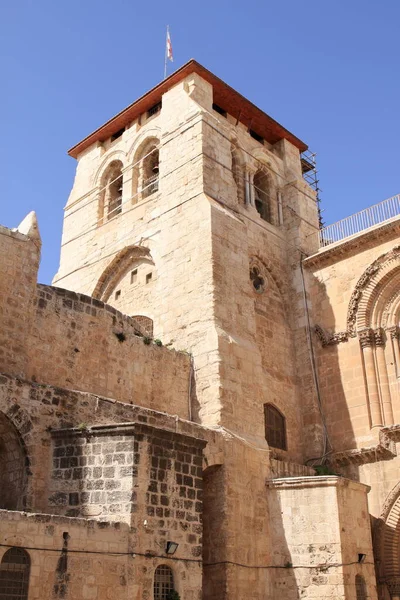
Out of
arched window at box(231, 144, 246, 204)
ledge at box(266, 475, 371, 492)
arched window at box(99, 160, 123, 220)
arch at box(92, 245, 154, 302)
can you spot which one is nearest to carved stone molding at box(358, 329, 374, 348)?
ledge at box(266, 475, 371, 492)

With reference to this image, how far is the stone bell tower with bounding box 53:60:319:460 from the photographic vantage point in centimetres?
1395

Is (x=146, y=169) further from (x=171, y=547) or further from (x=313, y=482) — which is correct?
(x=171, y=547)

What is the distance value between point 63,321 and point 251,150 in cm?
878

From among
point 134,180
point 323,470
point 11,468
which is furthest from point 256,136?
point 11,468

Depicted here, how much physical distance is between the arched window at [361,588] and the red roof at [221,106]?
40.4 ft

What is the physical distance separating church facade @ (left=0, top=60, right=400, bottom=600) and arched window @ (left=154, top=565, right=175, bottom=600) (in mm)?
21

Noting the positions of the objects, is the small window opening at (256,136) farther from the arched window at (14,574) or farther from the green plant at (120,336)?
the arched window at (14,574)

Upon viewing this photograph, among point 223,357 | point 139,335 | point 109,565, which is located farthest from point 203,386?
point 109,565

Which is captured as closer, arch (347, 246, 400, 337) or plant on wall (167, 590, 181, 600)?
plant on wall (167, 590, 181, 600)

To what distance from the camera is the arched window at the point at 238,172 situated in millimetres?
17625

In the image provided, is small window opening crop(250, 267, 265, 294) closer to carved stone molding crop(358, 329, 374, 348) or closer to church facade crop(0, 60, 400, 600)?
church facade crop(0, 60, 400, 600)

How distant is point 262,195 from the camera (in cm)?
1892

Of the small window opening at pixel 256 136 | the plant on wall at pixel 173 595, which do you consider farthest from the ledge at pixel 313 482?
the small window opening at pixel 256 136

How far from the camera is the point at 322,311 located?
16453 mm
